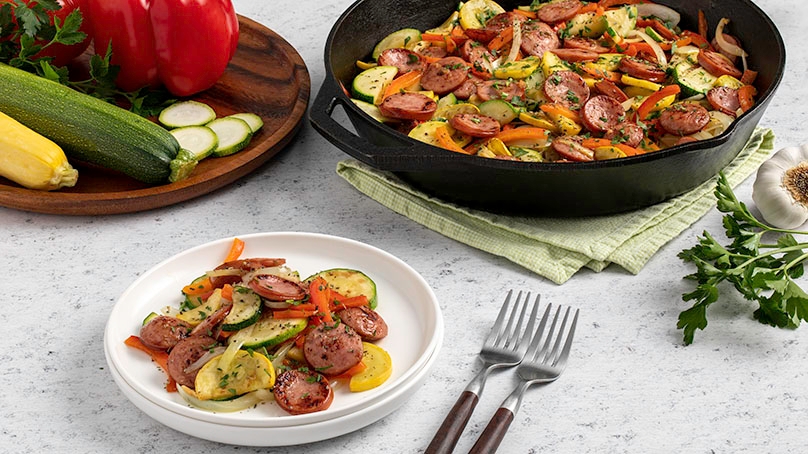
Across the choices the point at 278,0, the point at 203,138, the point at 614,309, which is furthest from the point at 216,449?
the point at 278,0

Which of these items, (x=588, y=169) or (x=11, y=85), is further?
(x=11, y=85)

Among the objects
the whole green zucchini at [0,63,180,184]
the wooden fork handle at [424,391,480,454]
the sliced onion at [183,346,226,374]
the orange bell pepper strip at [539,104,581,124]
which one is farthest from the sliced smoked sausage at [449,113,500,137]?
the sliced onion at [183,346,226,374]

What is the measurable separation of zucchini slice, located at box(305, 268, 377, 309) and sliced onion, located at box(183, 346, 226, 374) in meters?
0.33

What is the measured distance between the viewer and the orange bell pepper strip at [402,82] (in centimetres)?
301

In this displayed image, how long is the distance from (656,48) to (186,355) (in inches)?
81.2

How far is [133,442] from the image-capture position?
6.61ft

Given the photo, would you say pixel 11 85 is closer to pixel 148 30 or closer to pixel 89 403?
pixel 148 30

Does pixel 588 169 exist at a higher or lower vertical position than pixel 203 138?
higher

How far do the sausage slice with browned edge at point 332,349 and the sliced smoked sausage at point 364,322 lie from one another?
0.09 metres

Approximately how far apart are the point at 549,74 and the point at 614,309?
939 mm

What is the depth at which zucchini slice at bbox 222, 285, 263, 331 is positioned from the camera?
6.70 feet

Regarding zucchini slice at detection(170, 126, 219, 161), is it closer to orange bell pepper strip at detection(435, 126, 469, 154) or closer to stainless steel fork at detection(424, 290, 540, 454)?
orange bell pepper strip at detection(435, 126, 469, 154)

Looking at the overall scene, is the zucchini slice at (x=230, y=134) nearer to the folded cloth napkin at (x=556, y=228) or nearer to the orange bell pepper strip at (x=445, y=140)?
the folded cloth napkin at (x=556, y=228)

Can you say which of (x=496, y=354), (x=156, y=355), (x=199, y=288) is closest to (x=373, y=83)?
(x=199, y=288)
